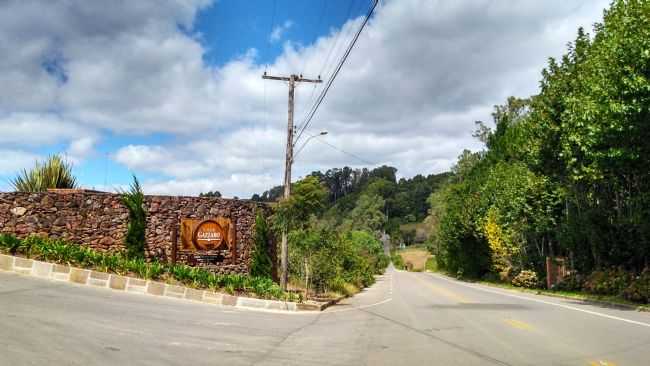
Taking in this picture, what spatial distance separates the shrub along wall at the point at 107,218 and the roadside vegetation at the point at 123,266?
2.25 ft

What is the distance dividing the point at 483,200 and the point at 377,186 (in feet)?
466

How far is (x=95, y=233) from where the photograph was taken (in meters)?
19.9

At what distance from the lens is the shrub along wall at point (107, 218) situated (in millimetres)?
19234

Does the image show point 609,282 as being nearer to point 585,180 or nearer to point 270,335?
point 585,180

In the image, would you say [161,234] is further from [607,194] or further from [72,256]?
[607,194]

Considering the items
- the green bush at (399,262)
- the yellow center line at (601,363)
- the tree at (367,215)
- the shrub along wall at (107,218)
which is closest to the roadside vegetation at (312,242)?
the shrub along wall at (107,218)

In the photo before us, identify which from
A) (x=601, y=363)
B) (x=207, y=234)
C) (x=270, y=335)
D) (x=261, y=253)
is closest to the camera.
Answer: (x=601, y=363)

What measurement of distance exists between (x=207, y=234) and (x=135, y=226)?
2.66m

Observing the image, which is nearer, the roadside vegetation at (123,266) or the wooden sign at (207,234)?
the roadside vegetation at (123,266)

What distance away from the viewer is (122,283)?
16641 mm

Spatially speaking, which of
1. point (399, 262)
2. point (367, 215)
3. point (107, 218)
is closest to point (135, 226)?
point (107, 218)

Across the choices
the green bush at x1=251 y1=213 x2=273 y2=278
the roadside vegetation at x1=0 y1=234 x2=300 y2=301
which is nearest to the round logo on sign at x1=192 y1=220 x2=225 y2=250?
the green bush at x1=251 y1=213 x2=273 y2=278

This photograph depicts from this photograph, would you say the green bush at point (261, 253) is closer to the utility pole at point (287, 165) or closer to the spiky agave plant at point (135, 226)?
the utility pole at point (287, 165)

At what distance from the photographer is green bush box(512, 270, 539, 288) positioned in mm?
36469
